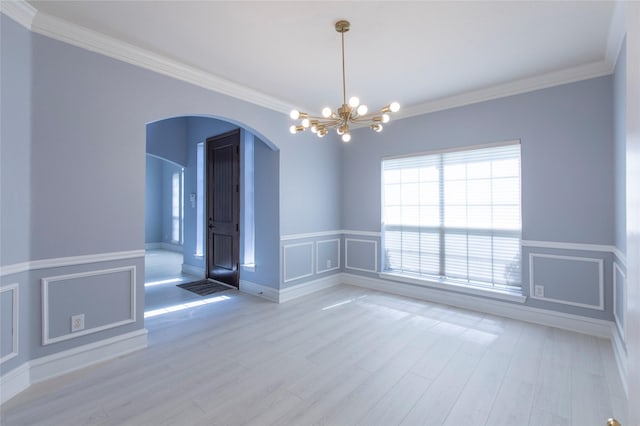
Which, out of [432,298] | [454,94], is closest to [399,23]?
[454,94]

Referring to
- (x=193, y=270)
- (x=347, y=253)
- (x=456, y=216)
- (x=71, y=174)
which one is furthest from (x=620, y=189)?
(x=193, y=270)

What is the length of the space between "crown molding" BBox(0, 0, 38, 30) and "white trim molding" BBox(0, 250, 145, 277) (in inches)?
73.9

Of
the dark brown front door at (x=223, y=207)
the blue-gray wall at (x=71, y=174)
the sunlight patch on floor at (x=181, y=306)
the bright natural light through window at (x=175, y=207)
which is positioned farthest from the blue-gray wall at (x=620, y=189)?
the bright natural light through window at (x=175, y=207)

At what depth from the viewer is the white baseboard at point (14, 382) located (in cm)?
216

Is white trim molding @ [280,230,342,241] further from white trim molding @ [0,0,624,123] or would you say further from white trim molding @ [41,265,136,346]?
white trim molding @ [41,265,136,346]

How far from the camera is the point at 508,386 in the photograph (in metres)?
2.35

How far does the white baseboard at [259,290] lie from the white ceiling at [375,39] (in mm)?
2886

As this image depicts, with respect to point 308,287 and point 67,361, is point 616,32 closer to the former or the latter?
point 308,287

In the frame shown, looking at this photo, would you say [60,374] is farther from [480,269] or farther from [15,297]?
[480,269]

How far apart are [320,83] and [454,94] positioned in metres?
1.84

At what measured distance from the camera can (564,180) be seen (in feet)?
11.2

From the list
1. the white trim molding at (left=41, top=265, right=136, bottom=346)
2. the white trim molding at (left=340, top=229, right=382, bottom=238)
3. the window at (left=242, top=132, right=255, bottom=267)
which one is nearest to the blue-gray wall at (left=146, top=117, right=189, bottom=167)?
the window at (left=242, top=132, right=255, bottom=267)

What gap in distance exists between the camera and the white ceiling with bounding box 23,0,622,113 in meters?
2.37

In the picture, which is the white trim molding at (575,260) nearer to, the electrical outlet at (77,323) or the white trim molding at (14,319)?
the electrical outlet at (77,323)
